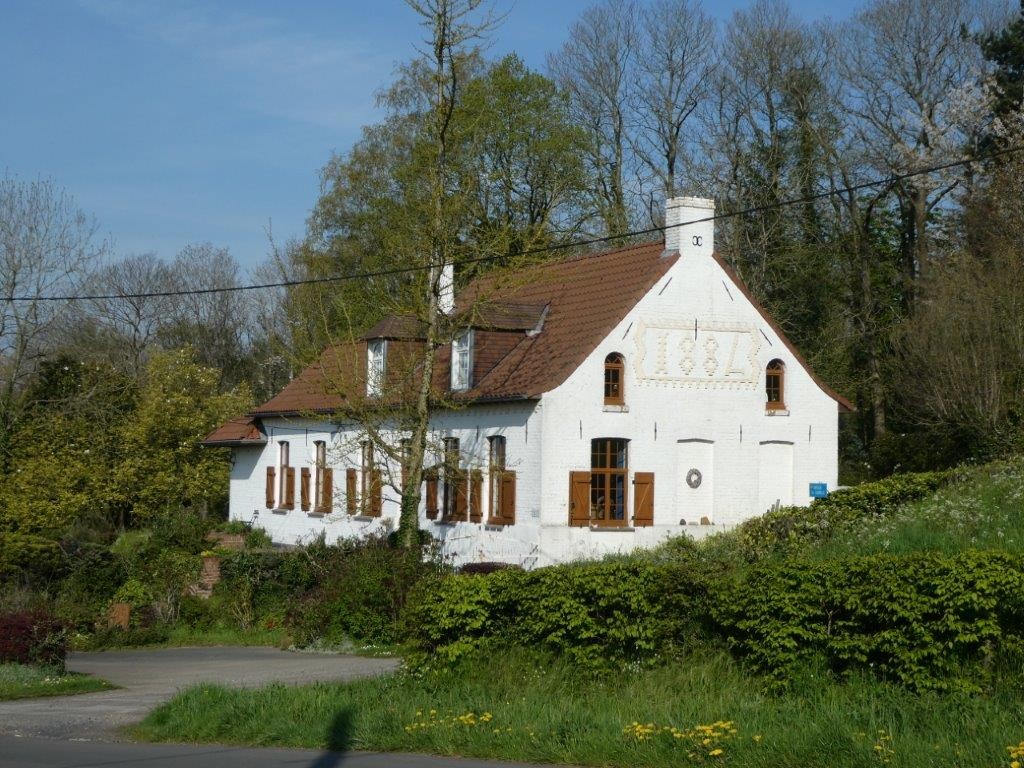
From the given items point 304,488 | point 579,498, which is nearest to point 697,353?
point 579,498

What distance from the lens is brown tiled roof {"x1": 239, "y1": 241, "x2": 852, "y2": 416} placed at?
96.8ft

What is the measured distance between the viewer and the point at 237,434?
43.1m

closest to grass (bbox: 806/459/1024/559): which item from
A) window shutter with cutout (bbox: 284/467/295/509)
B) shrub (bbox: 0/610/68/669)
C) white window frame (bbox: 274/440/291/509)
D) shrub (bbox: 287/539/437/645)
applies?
shrub (bbox: 287/539/437/645)

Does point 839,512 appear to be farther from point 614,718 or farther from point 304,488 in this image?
point 304,488

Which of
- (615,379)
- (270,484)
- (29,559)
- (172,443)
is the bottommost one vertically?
(29,559)

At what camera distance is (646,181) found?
49.0 metres

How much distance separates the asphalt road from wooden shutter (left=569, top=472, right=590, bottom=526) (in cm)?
1574

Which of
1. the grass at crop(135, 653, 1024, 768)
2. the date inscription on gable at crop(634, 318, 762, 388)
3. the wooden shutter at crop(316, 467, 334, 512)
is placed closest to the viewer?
the grass at crop(135, 653, 1024, 768)

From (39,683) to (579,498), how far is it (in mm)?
13224

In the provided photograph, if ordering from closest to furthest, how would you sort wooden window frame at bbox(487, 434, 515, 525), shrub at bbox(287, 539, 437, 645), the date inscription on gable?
shrub at bbox(287, 539, 437, 645) → wooden window frame at bbox(487, 434, 515, 525) → the date inscription on gable

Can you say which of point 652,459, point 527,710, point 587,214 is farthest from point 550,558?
point 587,214

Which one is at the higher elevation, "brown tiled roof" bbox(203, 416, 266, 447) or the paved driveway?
"brown tiled roof" bbox(203, 416, 266, 447)

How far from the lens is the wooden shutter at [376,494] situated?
97.0 ft

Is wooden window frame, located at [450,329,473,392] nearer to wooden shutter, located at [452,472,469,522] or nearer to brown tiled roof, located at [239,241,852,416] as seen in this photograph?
brown tiled roof, located at [239,241,852,416]
